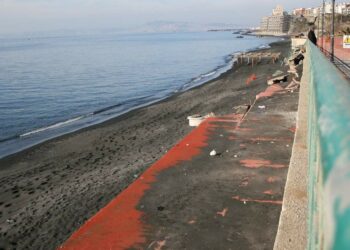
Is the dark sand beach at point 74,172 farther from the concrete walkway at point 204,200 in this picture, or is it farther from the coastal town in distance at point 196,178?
the concrete walkway at point 204,200

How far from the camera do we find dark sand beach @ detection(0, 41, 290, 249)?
9445 mm

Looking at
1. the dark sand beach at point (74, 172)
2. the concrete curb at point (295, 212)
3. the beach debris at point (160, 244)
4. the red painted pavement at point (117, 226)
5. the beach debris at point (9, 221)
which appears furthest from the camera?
the beach debris at point (9, 221)

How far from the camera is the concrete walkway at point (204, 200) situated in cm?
509

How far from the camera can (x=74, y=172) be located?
13.8 m

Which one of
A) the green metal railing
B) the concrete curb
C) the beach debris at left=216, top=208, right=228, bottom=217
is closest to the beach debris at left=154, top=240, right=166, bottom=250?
the beach debris at left=216, top=208, right=228, bottom=217

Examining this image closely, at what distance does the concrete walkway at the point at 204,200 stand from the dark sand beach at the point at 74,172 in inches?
125

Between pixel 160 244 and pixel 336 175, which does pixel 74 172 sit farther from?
pixel 336 175

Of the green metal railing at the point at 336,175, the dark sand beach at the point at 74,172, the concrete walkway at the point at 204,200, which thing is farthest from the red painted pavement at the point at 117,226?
the green metal railing at the point at 336,175

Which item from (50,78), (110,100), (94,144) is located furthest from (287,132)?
(50,78)

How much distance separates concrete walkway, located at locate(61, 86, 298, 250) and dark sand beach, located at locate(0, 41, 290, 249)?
3.19 meters

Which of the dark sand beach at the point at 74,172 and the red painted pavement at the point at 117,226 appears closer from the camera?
the red painted pavement at the point at 117,226

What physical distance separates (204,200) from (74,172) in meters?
8.49

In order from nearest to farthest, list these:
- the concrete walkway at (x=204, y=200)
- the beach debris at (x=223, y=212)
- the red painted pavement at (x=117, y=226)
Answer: the red painted pavement at (x=117, y=226), the concrete walkway at (x=204, y=200), the beach debris at (x=223, y=212)

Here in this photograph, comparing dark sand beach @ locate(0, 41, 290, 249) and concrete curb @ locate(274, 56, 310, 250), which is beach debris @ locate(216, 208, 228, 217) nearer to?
concrete curb @ locate(274, 56, 310, 250)
